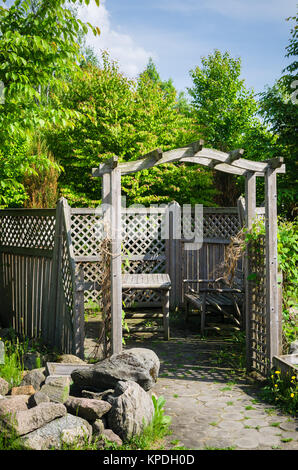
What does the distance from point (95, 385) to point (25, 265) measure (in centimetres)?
318

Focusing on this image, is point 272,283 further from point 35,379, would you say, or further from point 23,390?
point 23,390

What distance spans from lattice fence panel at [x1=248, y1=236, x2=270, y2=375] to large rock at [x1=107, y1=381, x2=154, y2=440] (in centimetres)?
180

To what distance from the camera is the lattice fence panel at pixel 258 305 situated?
16.4 feet

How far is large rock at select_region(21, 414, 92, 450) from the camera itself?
3.12 metres

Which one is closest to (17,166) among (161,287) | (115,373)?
(161,287)

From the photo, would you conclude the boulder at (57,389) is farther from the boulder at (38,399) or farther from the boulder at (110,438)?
the boulder at (110,438)

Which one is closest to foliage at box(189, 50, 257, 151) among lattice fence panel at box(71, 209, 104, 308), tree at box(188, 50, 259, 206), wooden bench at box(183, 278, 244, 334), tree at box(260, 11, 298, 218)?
tree at box(188, 50, 259, 206)

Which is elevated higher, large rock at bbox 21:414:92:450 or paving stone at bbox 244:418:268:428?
large rock at bbox 21:414:92:450

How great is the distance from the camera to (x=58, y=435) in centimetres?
321

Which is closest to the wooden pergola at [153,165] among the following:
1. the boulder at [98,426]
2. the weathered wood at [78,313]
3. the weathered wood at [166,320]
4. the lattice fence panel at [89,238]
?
the weathered wood at [78,313]

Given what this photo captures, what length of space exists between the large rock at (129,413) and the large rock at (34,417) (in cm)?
39

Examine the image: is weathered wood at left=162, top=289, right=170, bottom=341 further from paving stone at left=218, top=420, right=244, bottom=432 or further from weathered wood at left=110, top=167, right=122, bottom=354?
paving stone at left=218, top=420, right=244, bottom=432

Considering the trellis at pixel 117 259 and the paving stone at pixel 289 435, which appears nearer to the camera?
the paving stone at pixel 289 435
